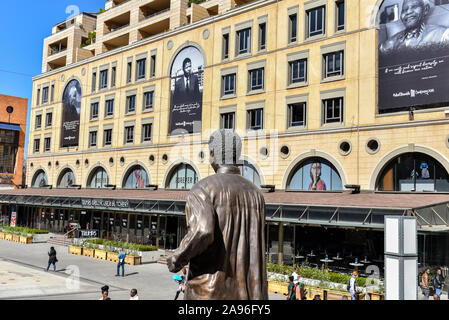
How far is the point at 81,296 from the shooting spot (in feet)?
65.0

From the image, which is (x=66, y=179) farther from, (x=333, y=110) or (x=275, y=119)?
(x=333, y=110)

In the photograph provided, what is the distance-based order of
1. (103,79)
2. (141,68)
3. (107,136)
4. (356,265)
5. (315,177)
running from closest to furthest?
(356,265) → (315,177) → (141,68) → (107,136) → (103,79)

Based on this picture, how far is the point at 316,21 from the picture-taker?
105 ft

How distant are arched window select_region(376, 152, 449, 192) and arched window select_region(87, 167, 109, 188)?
1159 inches

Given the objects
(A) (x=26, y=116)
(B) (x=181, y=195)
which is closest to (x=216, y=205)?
(B) (x=181, y=195)

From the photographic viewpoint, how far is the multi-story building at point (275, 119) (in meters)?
25.8

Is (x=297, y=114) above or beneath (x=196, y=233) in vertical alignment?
above

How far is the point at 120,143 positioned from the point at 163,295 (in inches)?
1073

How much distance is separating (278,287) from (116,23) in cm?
4174

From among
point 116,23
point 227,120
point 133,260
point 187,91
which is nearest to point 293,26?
point 227,120

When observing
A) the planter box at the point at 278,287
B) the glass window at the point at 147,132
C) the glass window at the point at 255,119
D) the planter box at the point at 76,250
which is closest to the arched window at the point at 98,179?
the glass window at the point at 147,132

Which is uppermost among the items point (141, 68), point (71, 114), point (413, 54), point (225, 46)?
point (141, 68)

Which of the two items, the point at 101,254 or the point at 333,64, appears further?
the point at 101,254

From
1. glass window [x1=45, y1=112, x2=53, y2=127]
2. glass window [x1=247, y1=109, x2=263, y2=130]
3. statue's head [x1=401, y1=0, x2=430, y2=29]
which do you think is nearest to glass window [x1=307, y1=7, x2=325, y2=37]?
statue's head [x1=401, y1=0, x2=430, y2=29]
